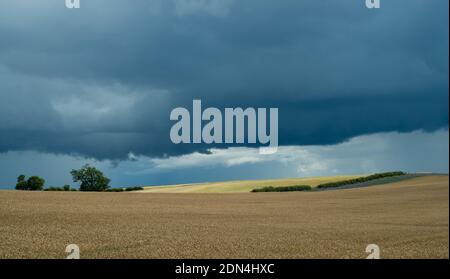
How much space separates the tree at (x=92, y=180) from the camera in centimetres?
4505

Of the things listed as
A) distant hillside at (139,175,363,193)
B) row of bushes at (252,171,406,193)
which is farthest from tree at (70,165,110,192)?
row of bushes at (252,171,406,193)

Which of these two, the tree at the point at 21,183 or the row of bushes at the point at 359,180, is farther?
the tree at the point at 21,183

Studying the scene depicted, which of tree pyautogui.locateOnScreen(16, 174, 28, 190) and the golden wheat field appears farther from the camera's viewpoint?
tree pyautogui.locateOnScreen(16, 174, 28, 190)

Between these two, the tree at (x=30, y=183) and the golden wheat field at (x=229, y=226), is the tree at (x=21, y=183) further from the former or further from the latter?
the golden wheat field at (x=229, y=226)

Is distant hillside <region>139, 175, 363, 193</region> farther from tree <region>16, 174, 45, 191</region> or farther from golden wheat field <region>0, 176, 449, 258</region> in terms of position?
tree <region>16, 174, 45, 191</region>

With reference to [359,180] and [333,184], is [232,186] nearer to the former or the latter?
[333,184]

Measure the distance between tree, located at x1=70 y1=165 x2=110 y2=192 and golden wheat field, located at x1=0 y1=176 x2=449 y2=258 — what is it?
211 inches

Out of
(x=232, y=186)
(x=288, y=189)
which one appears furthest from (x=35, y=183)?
(x=288, y=189)

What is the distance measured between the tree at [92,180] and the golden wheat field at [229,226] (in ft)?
17.6

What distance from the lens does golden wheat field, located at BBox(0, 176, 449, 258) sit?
607 inches

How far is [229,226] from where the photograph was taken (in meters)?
22.4

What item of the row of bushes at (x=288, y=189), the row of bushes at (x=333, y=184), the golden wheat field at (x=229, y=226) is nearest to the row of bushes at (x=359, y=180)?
the row of bushes at (x=333, y=184)

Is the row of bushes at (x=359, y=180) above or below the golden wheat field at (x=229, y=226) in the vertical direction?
above

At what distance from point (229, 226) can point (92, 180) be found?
2663 cm
